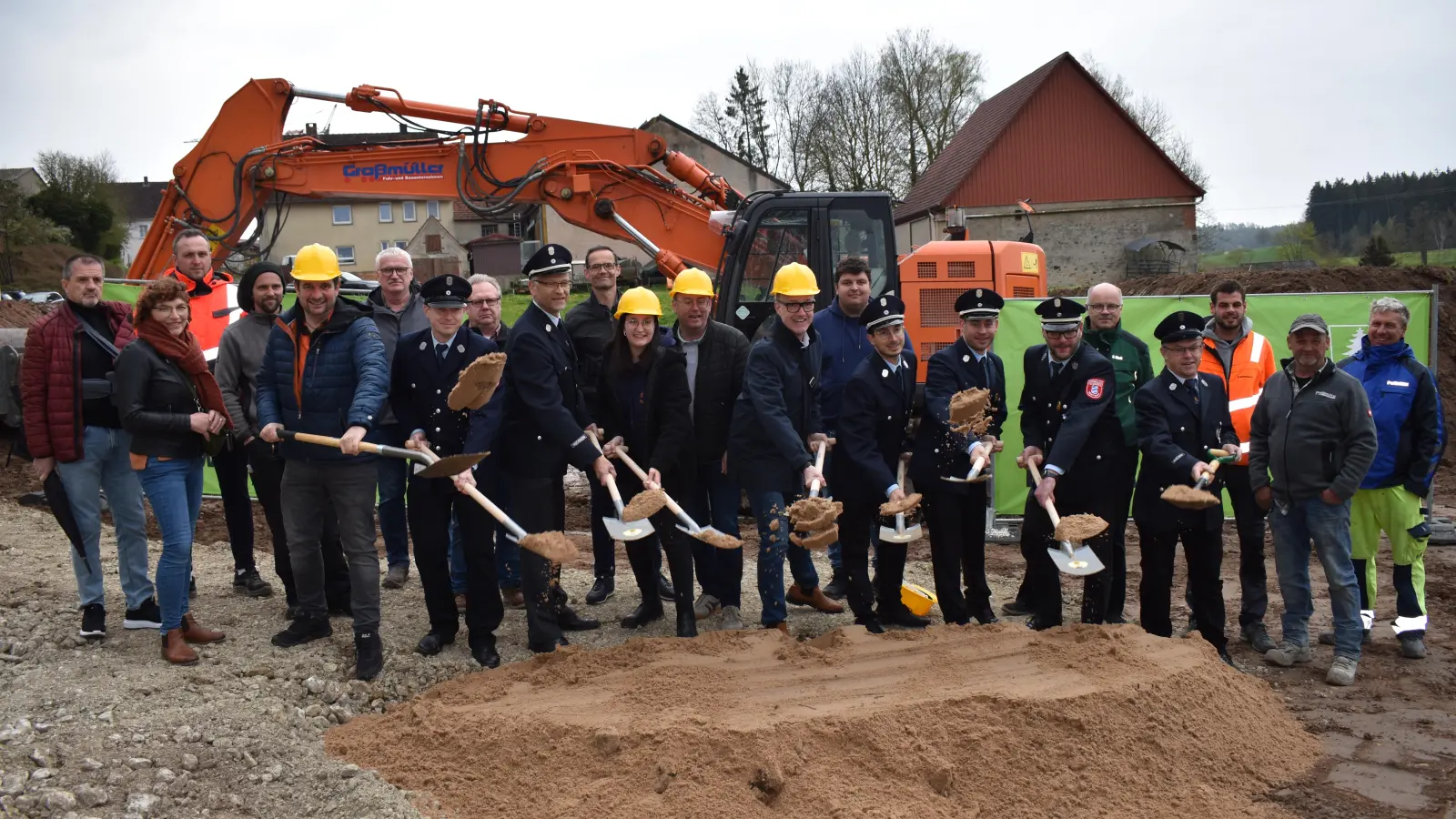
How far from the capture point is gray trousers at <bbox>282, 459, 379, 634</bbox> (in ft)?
18.5

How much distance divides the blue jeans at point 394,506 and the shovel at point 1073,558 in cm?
397

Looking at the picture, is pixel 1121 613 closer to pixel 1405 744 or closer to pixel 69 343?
pixel 1405 744

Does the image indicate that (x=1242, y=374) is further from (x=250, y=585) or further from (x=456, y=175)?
(x=456, y=175)

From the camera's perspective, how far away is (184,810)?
164 inches

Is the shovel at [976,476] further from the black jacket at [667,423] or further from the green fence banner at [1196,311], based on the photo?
the green fence banner at [1196,311]

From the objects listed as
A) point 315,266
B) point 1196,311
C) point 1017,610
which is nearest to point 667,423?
point 315,266

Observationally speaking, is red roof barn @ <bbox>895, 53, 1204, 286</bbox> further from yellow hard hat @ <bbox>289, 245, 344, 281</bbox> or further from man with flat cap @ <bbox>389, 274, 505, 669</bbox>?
yellow hard hat @ <bbox>289, 245, 344, 281</bbox>

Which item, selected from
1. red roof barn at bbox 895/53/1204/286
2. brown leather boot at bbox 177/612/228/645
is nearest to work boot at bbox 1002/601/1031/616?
brown leather boot at bbox 177/612/228/645

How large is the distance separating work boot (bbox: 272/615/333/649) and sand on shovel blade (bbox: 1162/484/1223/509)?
4580mm

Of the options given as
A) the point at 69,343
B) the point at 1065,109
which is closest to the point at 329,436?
the point at 69,343

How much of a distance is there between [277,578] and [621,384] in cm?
316

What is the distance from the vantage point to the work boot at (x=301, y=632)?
237 inches

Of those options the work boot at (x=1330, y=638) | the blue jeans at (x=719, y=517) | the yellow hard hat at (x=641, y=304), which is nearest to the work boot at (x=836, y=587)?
the blue jeans at (x=719, y=517)

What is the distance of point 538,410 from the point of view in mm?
5832
